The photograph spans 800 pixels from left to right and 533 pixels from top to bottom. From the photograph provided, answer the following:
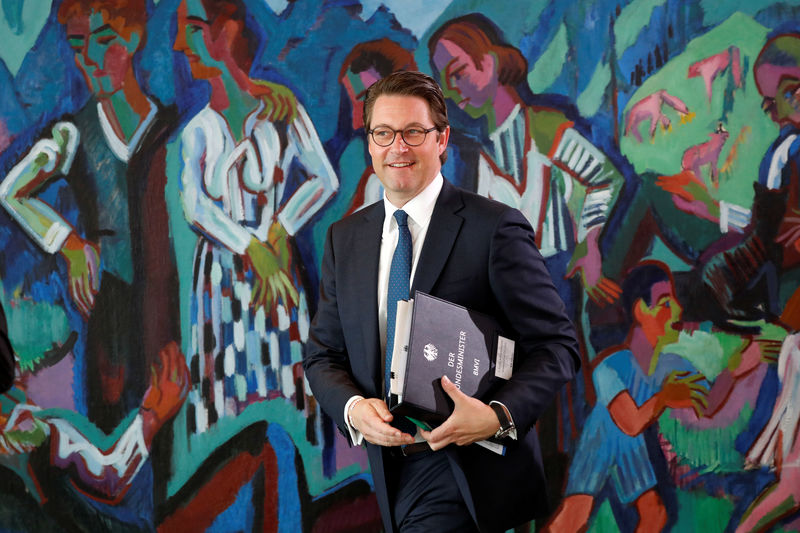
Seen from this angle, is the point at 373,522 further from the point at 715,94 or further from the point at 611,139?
the point at 715,94

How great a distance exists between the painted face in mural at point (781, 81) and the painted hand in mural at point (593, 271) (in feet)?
2.96

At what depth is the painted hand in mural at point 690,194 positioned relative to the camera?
332 cm

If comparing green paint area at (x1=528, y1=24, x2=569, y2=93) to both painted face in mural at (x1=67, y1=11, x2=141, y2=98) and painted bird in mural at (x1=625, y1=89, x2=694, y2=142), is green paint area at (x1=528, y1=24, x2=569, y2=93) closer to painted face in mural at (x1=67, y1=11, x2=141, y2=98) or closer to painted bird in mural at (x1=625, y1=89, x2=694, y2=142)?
painted bird in mural at (x1=625, y1=89, x2=694, y2=142)

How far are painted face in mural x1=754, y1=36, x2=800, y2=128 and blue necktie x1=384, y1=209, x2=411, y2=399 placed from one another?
190cm

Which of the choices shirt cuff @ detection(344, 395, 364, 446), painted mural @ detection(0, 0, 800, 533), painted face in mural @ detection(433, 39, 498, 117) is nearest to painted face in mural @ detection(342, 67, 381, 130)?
painted mural @ detection(0, 0, 800, 533)

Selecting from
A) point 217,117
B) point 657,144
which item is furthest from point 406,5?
point 657,144

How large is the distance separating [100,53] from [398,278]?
202 cm

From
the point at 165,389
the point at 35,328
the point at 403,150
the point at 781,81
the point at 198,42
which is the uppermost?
the point at 198,42

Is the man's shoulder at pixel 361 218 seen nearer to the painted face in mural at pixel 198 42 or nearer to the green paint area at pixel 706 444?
the painted face in mural at pixel 198 42

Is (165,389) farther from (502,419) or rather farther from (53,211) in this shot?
(502,419)

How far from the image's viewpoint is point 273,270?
343 cm

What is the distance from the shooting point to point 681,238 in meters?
3.34

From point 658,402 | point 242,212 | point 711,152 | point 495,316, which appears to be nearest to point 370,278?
point 495,316

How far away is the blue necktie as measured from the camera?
2.26m
